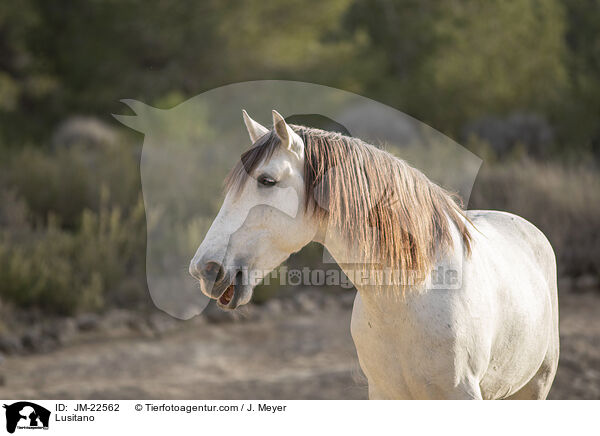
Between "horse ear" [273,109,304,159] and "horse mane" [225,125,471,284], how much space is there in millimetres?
23

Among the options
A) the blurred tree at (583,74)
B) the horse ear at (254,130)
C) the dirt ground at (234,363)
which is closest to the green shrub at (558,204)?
the dirt ground at (234,363)

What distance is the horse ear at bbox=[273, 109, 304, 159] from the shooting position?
1490mm

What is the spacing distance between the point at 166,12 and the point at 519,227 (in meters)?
10.4

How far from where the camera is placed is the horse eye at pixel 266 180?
1522 mm

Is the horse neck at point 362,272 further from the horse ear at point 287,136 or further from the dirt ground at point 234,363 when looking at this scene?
the dirt ground at point 234,363

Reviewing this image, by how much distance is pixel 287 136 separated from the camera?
59.6 inches

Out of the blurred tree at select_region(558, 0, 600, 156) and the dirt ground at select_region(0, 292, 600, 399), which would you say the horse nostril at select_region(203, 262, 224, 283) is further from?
the blurred tree at select_region(558, 0, 600, 156)

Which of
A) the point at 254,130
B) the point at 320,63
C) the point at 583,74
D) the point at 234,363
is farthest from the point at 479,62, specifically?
the point at 254,130

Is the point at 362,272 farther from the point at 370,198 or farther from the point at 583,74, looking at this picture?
the point at 583,74

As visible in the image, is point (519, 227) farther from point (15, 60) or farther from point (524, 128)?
point (15, 60)

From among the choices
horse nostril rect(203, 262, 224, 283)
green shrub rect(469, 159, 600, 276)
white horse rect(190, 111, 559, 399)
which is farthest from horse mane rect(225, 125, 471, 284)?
green shrub rect(469, 159, 600, 276)

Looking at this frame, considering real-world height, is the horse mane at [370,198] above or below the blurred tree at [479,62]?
below

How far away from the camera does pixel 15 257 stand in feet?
15.6
